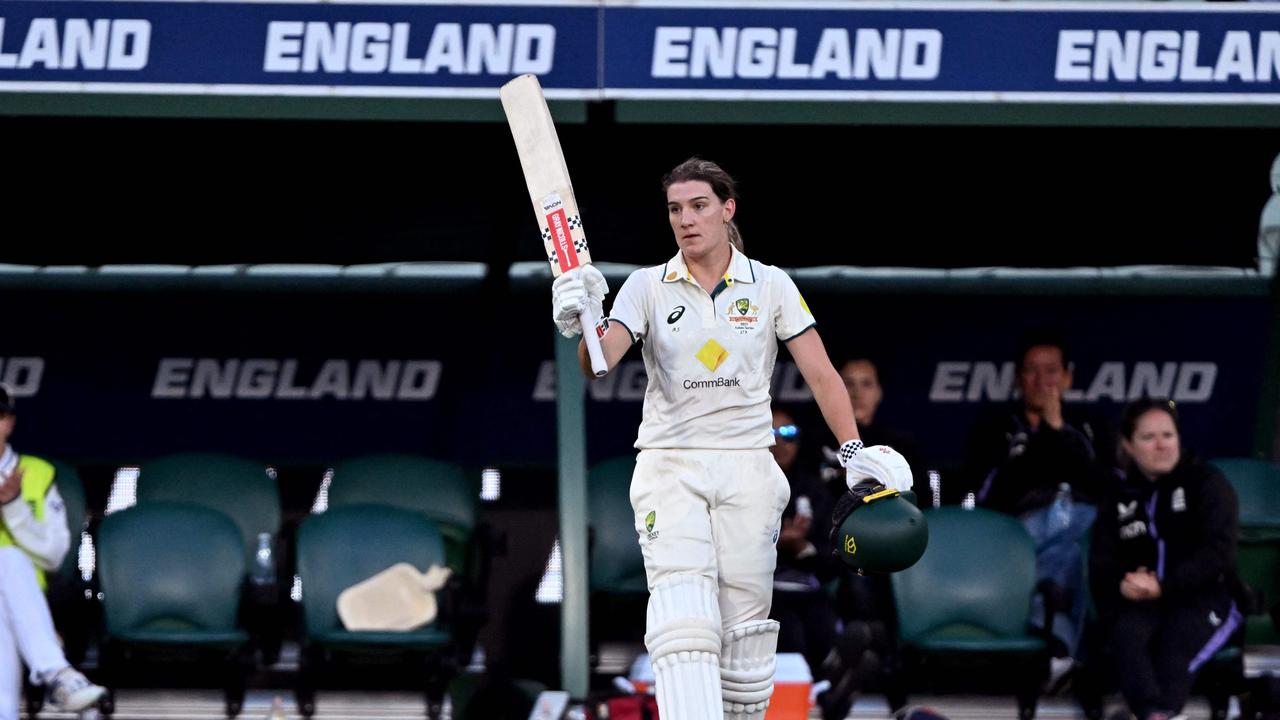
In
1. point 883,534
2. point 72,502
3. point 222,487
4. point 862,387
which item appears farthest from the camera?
point 222,487

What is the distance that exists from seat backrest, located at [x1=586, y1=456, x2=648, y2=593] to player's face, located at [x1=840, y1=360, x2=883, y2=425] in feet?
3.27

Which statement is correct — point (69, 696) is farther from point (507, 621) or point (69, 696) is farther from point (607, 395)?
point (607, 395)

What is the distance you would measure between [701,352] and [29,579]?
3150 millimetres

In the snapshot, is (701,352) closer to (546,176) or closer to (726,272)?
(726,272)

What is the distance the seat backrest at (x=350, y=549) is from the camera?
26.1 ft

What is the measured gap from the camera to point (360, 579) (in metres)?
8.06

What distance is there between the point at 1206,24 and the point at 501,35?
2.68 meters

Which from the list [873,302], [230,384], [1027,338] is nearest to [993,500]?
[1027,338]

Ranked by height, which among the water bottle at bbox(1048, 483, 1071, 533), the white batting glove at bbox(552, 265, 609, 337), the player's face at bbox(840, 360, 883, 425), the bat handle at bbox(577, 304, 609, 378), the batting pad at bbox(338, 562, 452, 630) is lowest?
the batting pad at bbox(338, 562, 452, 630)

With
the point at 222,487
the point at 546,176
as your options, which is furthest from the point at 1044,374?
the point at 222,487

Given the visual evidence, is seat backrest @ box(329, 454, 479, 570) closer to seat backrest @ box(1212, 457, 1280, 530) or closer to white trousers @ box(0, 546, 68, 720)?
white trousers @ box(0, 546, 68, 720)

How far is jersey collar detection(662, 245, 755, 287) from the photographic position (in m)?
5.84

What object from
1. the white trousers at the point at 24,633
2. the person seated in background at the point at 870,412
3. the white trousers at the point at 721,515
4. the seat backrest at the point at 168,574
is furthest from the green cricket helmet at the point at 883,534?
the white trousers at the point at 24,633

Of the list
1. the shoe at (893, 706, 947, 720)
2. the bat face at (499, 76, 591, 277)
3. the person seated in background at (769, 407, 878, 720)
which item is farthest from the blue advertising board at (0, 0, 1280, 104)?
the shoe at (893, 706, 947, 720)
